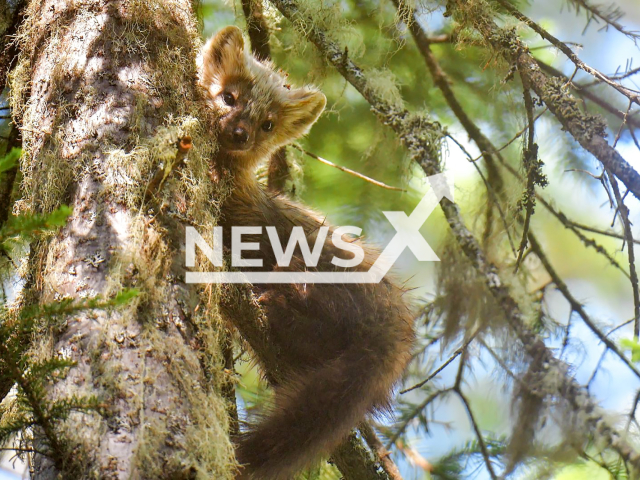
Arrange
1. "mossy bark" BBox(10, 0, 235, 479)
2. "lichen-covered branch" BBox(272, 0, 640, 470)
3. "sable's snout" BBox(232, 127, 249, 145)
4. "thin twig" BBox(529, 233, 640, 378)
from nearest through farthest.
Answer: "mossy bark" BBox(10, 0, 235, 479)
"lichen-covered branch" BBox(272, 0, 640, 470)
"thin twig" BBox(529, 233, 640, 378)
"sable's snout" BBox(232, 127, 249, 145)

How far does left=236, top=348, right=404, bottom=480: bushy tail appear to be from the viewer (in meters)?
2.60

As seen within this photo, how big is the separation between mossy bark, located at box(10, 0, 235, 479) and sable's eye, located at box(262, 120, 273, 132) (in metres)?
1.44

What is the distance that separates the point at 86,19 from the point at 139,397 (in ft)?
5.18

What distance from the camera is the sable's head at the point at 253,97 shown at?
13.1 ft

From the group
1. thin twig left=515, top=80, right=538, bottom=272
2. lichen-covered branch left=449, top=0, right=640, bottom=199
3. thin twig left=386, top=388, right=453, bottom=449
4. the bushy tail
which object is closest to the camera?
lichen-covered branch left=449, top=0, right=640, bottom=199

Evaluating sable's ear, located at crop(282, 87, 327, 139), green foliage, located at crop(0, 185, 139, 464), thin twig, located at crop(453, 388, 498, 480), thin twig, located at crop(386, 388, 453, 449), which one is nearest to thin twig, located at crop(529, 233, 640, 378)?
thin twig, located at crop(453, 388, 498, 480)

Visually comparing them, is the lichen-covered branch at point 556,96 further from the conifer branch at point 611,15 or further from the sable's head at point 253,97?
the sable's head at point 253,97

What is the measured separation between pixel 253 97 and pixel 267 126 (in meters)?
0.25

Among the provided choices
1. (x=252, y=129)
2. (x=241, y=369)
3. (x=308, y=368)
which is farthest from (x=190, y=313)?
(x=241, y=369)

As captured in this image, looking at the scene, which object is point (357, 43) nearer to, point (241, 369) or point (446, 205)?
point (446, 205)

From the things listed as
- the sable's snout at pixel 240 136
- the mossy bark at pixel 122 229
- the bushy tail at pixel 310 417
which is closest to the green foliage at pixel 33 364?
the mossy bark at pixel 122 229

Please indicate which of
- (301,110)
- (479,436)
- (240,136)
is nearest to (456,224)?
(240,136)

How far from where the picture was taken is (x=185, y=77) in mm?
2744

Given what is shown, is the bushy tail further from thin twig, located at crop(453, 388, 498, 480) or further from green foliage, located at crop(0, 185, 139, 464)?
green foliage, located at crop(0, 185, 139, 464)
